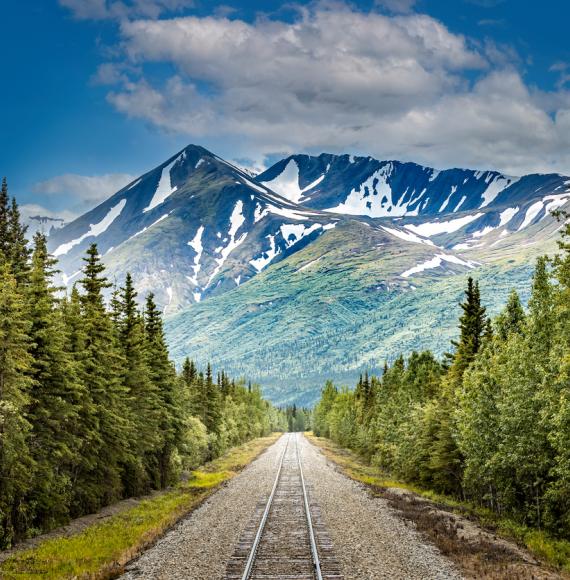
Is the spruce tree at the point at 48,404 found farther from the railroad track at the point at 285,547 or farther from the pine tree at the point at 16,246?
the railroad track at the point at 285,547

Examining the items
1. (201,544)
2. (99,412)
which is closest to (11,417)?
(201,544)

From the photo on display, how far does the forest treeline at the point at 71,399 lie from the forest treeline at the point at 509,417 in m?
19.6

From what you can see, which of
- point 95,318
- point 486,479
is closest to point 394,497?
point 486,479

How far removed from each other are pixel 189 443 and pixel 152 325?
1545cm

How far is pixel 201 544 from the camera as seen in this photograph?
23.2 meters

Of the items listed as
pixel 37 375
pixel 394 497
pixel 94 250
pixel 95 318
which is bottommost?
pixel 394 497

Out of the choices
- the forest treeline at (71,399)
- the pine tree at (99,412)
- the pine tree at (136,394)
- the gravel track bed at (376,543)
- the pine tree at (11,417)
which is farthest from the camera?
the pine tree at (136,394)

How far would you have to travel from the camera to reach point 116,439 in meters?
36.7

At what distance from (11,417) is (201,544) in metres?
8.50

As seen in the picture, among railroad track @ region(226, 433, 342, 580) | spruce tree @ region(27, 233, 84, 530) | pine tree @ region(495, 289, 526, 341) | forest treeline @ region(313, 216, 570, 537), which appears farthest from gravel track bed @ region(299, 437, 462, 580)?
pine tree @ region(495, 289, 526, 341)

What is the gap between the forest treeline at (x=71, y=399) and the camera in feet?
82.9

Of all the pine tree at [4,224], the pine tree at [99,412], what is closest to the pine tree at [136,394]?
the pine tree at [99,412]

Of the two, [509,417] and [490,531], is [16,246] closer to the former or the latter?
[509,417]

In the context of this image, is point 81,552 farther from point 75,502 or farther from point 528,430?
point 528,430
